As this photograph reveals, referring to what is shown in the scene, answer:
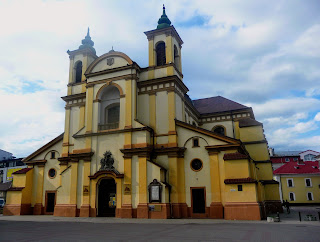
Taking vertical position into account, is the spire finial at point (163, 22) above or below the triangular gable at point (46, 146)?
above

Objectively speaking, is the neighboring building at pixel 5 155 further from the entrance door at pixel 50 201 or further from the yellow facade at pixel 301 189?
the yellow facade at pixel 301 189

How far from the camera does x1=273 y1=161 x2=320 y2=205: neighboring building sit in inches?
1969

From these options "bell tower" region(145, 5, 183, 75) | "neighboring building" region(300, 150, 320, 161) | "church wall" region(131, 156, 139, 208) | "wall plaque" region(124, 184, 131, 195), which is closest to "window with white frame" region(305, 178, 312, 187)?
"neighboring building" region(300, 150, 320, 161)

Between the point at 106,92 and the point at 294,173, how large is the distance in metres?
39.5

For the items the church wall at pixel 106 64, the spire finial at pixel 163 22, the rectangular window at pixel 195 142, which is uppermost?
the spire finial at pixel 163 22

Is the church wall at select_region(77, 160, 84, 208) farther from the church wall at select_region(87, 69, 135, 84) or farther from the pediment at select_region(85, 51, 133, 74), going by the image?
the pediment at select_region(85, 51, 133, 74)

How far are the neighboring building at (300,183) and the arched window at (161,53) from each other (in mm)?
35368

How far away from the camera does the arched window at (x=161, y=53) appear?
96.0ft

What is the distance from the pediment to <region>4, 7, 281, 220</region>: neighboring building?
11cm

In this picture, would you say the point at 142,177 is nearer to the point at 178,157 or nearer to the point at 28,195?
the point at 178,157

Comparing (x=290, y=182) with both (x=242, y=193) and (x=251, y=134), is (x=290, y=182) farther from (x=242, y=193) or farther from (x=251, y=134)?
(x=242, y=193)

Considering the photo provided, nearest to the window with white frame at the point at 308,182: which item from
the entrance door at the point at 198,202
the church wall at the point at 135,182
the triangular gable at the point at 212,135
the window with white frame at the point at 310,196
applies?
the window with white frame at the point at 310,196

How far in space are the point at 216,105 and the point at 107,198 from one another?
67.0 ft

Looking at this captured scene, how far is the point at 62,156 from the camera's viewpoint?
1200 inches
